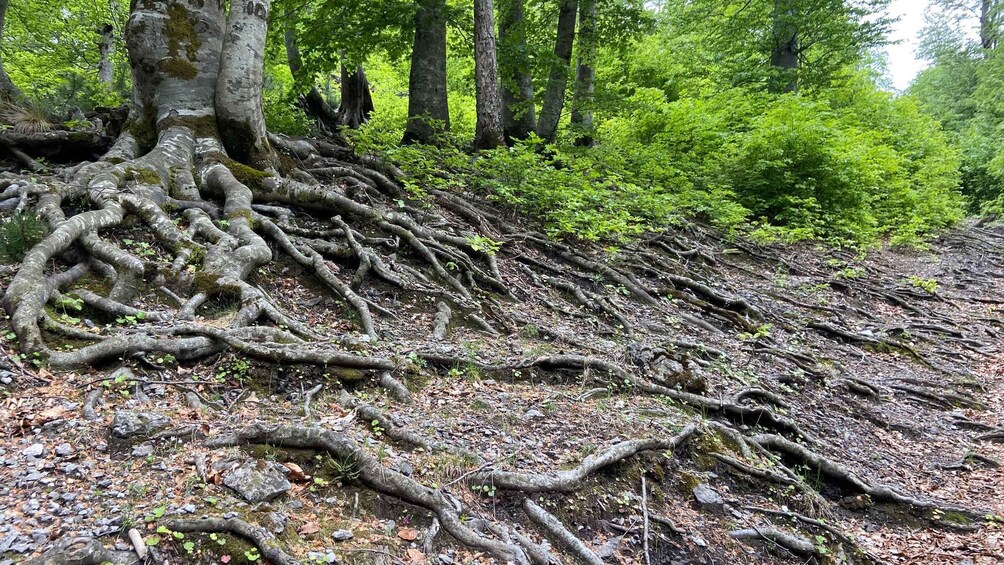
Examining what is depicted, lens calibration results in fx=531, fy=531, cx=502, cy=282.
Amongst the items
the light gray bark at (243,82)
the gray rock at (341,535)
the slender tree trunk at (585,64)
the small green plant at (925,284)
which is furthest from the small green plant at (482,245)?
the small green plant at (925,284)

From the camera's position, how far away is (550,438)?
4.23 metres

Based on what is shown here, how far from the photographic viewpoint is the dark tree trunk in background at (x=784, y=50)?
55.6ft

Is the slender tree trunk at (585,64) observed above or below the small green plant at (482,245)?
above

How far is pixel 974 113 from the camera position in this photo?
30.2m

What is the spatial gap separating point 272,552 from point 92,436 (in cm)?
148

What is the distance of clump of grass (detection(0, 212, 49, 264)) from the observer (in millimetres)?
4438

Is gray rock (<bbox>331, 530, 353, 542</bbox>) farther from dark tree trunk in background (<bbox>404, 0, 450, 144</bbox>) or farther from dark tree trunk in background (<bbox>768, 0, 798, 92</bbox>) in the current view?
dark tree trunk in background (<bbox>768, 0, 798, 92</bbox>)

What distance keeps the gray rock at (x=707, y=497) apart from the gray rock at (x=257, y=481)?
3044mm

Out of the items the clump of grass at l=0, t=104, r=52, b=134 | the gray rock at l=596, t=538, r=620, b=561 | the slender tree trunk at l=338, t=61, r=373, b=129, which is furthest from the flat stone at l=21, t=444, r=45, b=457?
the slender tree trunk at l=338, t=61, r=373, b=129

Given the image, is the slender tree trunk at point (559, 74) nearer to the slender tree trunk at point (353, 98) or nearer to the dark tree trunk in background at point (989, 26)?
the slender tree trunk at point (353, 98)

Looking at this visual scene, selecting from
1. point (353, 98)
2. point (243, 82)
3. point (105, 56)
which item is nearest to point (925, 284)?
point (243, 82)

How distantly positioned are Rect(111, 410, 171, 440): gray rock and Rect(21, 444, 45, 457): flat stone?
32 centimetres

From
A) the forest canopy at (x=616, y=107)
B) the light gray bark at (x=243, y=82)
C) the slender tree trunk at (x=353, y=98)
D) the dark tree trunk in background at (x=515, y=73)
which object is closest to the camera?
the light gray bark at (x=243, y=82)

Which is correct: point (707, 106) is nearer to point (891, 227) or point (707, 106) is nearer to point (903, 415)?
point (891, 227)
